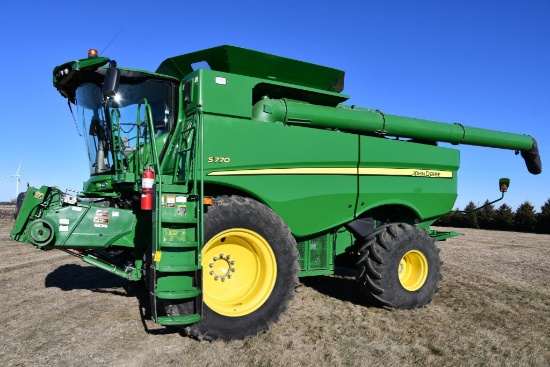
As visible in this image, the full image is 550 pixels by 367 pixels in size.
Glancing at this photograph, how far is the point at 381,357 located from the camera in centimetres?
384

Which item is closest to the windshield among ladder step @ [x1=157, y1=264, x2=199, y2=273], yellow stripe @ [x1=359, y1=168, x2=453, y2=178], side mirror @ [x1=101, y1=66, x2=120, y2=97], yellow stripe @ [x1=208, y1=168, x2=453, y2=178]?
side mirror @ [x1=101, y1=66, x2=120, y2=97]

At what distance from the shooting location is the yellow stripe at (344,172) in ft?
15.5

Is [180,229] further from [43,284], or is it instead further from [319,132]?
[43,284]

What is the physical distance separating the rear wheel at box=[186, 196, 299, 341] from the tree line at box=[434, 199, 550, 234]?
20.6 meters

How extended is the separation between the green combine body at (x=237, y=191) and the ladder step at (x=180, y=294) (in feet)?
0.06

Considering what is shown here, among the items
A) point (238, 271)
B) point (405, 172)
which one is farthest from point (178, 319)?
point (405, 172)

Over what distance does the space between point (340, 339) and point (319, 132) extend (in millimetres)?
2360

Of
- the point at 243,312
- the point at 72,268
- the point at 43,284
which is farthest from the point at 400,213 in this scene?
the point at 72,268

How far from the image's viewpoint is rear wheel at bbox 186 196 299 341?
4.26 m

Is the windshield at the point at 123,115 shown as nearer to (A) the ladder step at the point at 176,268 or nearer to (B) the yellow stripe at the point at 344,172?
(B) the yellow stripe at the point at 344,172

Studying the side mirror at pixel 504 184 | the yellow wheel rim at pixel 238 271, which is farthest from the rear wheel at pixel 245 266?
the side mirror at pixel 504 184

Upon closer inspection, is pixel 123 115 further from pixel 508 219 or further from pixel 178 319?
pixel 508 219

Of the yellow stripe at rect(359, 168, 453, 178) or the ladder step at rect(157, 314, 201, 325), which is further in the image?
the yellow stripe at rect(359, 168, 453, 178)

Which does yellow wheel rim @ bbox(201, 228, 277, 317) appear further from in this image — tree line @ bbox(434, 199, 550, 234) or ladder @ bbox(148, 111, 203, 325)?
tree line @ bbox(434, 199, 550, 234)
